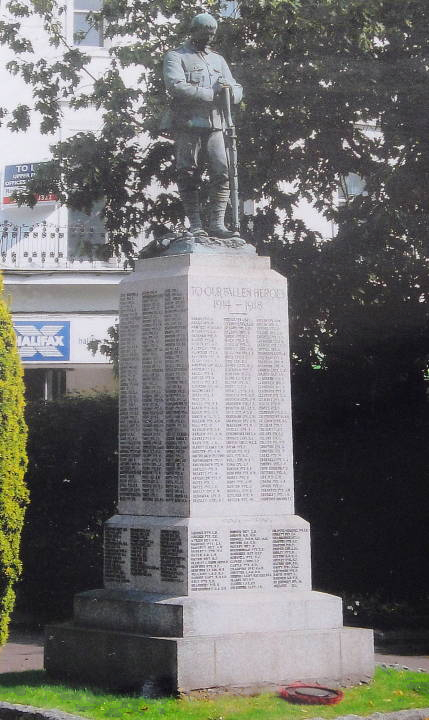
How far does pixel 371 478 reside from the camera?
1576 cm

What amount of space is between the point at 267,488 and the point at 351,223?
23.7 ft

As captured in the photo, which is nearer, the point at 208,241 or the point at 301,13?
the point at 208,241

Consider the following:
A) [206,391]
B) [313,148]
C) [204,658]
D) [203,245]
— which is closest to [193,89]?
[203,245]

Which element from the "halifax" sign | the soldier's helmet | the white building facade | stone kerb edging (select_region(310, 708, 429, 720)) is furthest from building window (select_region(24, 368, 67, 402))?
stone kerb edging (select_region(310, 708, 429, 720))

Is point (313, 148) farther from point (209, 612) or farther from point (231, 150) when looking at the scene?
point (209, 612)

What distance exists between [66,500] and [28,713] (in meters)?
7.46

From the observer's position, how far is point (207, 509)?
9.20 meters

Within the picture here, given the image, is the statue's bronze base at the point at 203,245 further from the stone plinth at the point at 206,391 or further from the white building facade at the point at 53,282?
the white building facade at the point at 53,282

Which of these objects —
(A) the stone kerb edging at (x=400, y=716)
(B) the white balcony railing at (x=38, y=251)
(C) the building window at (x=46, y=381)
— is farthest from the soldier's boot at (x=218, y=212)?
(C) the building window at (x=46, y=381)

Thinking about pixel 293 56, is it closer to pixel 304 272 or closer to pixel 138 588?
pixel 304 272

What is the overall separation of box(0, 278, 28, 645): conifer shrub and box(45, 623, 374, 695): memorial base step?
794mm

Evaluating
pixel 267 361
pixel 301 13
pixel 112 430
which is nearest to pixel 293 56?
pixel 301 13

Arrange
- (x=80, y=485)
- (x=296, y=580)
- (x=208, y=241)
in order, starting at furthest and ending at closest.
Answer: (x=80, y=485) → (x=208, y=241) → (x=296, y=580)

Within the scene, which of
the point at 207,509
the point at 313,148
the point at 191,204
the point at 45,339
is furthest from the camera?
the point at 45,339
